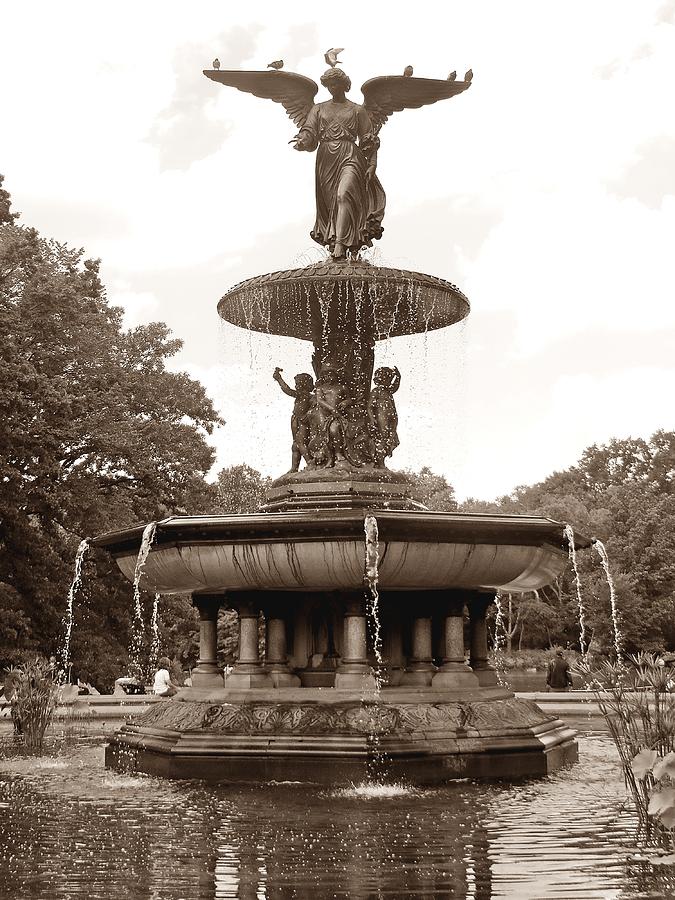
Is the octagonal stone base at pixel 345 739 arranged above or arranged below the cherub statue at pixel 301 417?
below

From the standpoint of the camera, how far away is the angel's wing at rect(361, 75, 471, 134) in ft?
44.9

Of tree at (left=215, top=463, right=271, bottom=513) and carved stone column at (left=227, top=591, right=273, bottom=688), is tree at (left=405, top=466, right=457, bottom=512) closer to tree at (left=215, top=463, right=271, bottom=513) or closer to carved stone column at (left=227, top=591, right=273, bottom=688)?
tree at (left=215, top=463, right=271, bottom=513)

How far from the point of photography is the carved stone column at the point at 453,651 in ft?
37.4

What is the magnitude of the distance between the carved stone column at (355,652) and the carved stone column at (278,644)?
77cm

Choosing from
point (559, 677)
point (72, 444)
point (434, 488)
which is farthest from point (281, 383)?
point (434, 488)

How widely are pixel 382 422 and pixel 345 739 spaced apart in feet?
13.3

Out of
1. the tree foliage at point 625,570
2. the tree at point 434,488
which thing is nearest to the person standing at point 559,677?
the tree foliage at point 625,570

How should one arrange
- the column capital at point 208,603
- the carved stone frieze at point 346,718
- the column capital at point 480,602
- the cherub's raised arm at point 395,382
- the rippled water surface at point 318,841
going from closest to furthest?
the rippled water surface at point 318,841 < the carved stone frieze at point 346,718 < the column capital at point 480,602 < the column capital at point 208,603 < the cherub's raised arm at point 395,382

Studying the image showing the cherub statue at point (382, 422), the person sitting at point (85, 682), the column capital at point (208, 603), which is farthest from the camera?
the person sitting at point (85, 682)

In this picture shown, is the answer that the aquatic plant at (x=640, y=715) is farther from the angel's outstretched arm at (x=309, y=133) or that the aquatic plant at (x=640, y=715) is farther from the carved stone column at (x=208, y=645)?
the angel's outstretched arm at (x=309, y=133)

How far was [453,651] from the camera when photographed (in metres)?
11.6

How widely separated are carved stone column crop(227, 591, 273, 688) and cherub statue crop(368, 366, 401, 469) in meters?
2.34

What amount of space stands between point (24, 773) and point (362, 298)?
228 inches

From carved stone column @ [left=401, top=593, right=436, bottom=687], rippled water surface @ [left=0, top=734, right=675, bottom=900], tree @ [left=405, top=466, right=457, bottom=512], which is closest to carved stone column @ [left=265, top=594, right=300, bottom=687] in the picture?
carved stone column @ [left=401, top=593, right=436, bottom=687]
